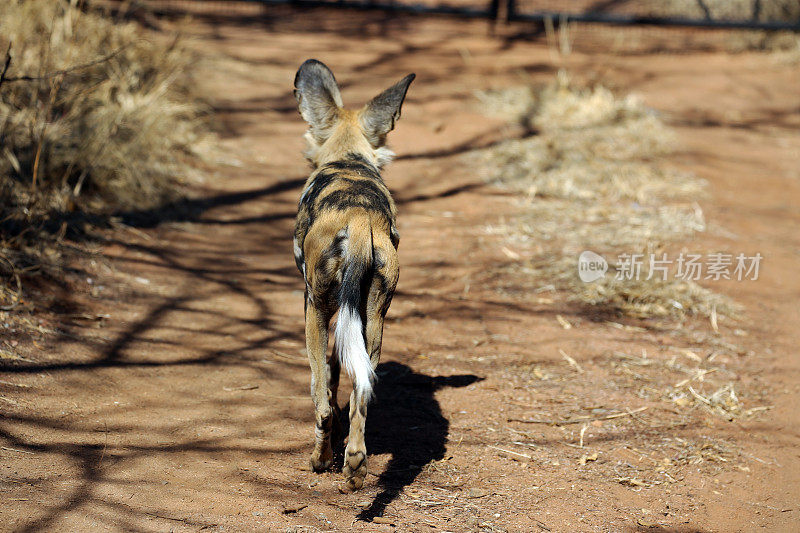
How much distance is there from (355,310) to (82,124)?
3.90 metres

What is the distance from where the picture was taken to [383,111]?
12.1ft

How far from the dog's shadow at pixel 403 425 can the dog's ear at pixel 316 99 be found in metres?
1.37

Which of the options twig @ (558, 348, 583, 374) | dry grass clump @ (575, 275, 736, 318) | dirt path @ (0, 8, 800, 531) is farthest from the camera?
dry grass clump @ (575, 275, 736, 318)

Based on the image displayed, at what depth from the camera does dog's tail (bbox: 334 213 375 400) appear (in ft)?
9.17

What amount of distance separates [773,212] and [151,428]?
5.62 metres

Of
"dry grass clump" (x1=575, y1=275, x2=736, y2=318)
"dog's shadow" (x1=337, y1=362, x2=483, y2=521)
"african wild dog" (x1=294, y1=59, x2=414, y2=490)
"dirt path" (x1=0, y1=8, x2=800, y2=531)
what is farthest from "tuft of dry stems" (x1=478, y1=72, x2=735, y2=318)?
"african wild dog" (x1=294, y1=59, x2=414, y2=490)

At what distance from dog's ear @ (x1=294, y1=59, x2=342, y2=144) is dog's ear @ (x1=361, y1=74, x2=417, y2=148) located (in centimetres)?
17

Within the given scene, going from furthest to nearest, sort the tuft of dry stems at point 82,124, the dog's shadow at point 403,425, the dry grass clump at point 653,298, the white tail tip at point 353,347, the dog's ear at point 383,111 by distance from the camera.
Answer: the dry grass clump at point 653,298, the tuft of dry stems at point 82,124, the dog's ear at point 383,111, the dog's shadow at point 403,425, the white tail tip at point 353,347

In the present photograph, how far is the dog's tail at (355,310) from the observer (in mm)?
2795

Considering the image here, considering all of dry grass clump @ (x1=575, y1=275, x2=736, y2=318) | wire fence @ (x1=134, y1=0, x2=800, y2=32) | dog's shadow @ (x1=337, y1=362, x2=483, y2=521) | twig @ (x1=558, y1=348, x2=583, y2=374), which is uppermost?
wire fence @ (x1=134, y1=0, x2=800, y2=32)

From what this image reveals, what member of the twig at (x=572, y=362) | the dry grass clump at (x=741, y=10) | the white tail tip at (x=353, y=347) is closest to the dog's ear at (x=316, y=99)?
the white tail tip at (x=353, y=347)

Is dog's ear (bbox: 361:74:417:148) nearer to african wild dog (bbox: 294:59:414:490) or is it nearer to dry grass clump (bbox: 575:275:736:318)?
african wild dog (bbox: 294:59:414:490)

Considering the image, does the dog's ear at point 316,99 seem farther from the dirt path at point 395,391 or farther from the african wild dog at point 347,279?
the dirt path at point 395,391

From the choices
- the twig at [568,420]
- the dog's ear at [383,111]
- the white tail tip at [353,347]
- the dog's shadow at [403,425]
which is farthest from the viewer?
the twig at [568,420]
